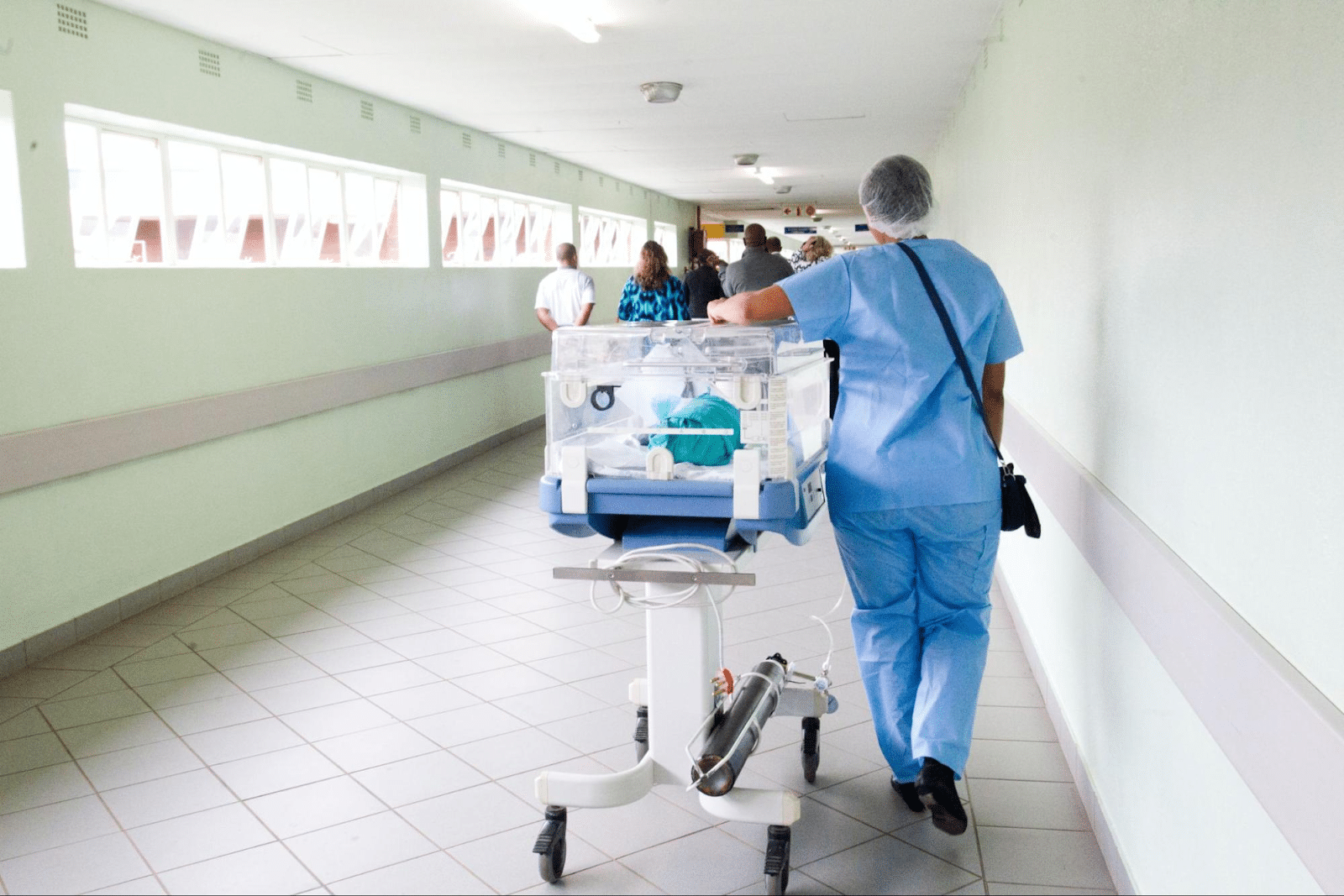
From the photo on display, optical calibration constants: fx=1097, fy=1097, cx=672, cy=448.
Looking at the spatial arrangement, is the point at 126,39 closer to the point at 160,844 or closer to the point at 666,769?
the point at 160,844

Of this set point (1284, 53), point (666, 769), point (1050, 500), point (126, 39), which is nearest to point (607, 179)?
point (126, 39)

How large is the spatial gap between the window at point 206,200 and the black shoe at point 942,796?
3.99 m

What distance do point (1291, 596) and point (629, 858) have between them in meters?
1.71

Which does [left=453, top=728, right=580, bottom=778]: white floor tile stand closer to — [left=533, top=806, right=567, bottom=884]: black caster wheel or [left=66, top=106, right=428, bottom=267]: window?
[left=533, top=806, right=567, bottom=884]: black caster wheel

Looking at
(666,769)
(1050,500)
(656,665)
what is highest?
(1050,500)

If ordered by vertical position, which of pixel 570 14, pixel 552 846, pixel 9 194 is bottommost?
pixel 552 846

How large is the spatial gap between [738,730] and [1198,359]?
131 centimetres

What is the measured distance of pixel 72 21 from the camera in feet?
14.8

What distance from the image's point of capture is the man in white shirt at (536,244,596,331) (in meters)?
8.77

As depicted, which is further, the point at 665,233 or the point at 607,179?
the point at 665,233

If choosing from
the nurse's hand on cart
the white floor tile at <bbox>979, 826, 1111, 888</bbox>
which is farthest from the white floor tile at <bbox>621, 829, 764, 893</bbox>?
the nurse's hand on cart

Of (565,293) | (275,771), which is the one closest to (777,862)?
(275,771)

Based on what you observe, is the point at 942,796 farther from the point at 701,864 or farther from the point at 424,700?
the point at 424,700

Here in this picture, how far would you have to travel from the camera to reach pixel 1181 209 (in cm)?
205
